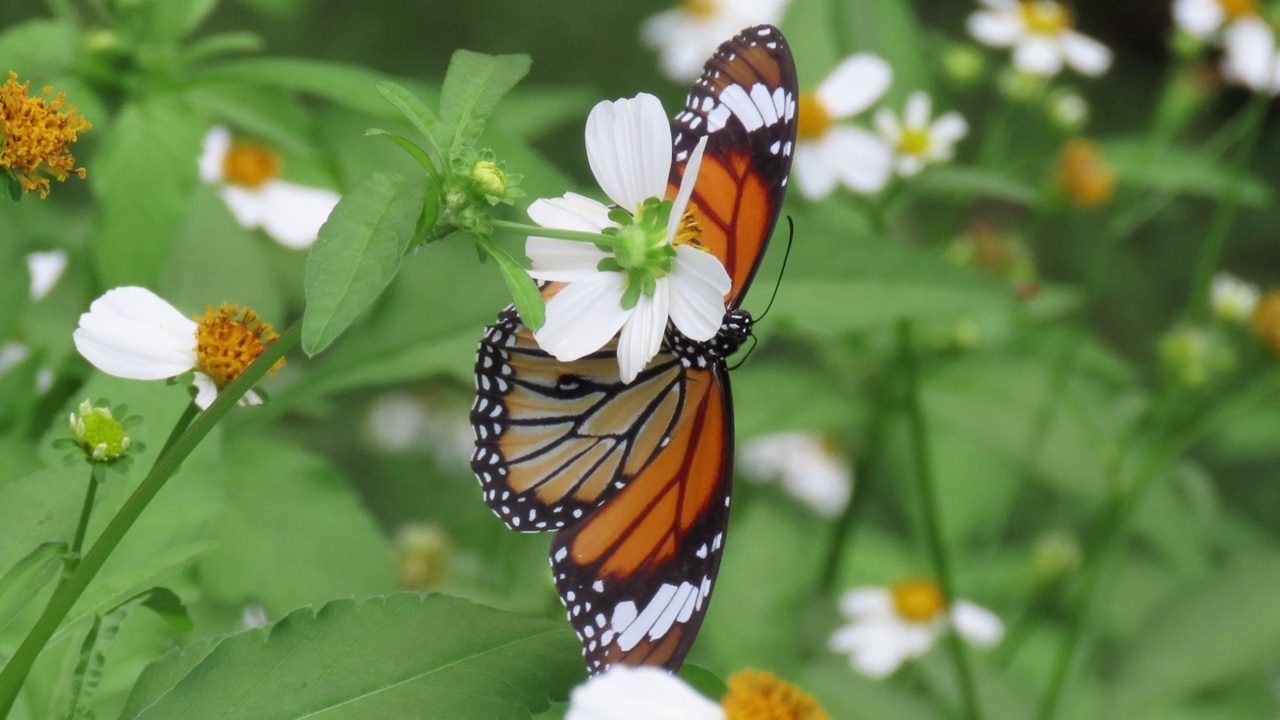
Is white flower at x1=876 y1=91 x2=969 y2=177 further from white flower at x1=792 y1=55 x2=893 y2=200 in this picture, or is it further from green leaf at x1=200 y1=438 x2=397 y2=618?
green leaf at x1=200 y1=438 x2=397 y2=618

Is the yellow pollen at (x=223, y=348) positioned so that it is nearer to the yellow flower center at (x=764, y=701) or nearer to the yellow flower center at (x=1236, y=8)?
the yellow flower center at (x=764, y=701)

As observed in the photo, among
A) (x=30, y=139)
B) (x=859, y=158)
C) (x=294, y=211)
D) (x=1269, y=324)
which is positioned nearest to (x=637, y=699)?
(x=30, y=139)

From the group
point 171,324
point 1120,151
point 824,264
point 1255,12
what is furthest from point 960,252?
point 171,324

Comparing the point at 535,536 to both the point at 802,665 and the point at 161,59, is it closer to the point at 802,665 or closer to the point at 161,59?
the point at 802,665

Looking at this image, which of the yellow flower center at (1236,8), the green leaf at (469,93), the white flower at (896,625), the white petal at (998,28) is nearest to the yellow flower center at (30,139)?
the green leaf at (469,93)

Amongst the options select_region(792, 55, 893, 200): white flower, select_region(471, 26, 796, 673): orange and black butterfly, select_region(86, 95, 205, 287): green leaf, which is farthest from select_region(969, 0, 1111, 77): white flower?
select_region(86, 95, 205, 287): green leaf

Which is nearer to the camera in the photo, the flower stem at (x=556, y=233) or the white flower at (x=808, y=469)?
the flower stem at (x=556, y=233)

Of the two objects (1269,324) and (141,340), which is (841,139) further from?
(141,340)
